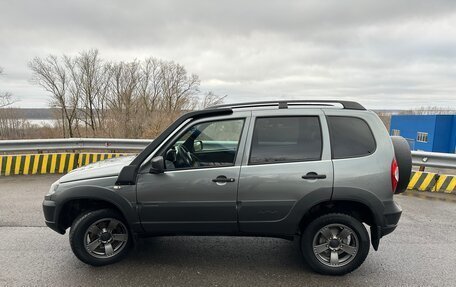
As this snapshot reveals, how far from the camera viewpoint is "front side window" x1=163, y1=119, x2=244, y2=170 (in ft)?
10.2

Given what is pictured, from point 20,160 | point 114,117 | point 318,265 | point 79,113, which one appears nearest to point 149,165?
point 318,265

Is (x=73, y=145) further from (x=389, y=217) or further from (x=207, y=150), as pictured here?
Answer: (x=389, y=217)

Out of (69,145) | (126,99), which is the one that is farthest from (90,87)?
(69,145)

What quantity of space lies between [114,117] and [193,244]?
96.5 feet

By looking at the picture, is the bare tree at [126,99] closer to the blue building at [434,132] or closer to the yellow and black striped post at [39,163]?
the yellow and black striped post at [39,163]

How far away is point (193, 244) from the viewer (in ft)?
12.3

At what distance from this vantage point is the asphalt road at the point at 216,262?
116 inches

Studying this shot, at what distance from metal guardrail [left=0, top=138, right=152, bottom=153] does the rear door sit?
198 inches

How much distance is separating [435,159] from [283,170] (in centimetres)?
529

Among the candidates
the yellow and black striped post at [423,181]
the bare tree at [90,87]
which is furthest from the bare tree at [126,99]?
the yellow and black striped post at [423,181]

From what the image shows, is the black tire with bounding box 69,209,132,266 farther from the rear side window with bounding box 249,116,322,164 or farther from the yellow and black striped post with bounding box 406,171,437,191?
the yellow and black striped post with bounding box 406,171,437,191

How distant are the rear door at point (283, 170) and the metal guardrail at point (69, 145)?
16.5ft

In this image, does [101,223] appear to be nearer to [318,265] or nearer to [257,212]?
[257,212]

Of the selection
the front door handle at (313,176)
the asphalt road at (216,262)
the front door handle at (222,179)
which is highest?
the front door handle at (313,176)
